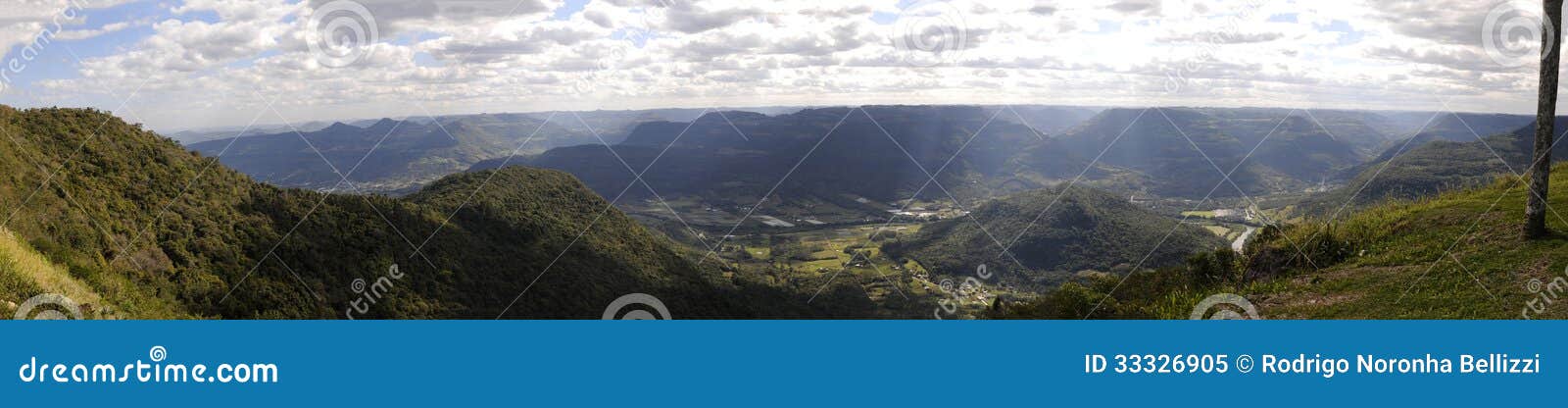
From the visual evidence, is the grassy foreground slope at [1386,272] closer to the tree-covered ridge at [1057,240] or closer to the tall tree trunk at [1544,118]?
the tall tree trunk at [1544,118]

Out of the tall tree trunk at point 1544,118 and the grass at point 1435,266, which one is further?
the tall tree trunk at point 1544,118

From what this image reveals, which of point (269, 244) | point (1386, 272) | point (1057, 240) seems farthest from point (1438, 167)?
point (269, 244)

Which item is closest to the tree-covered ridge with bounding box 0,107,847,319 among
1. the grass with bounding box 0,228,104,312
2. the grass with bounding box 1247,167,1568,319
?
the grass with bounding box 0,228,104,312

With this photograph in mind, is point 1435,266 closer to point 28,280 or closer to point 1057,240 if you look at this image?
point 28,280

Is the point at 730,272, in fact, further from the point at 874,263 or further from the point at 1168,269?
the point at 1168,269

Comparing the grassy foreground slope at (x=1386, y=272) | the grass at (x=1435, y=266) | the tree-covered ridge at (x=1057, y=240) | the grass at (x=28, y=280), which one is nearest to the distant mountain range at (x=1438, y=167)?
the tree-covered ridge at (x=1057, y=240)

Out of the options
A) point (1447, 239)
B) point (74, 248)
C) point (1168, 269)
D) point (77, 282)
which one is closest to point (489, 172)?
point (74, 248)
